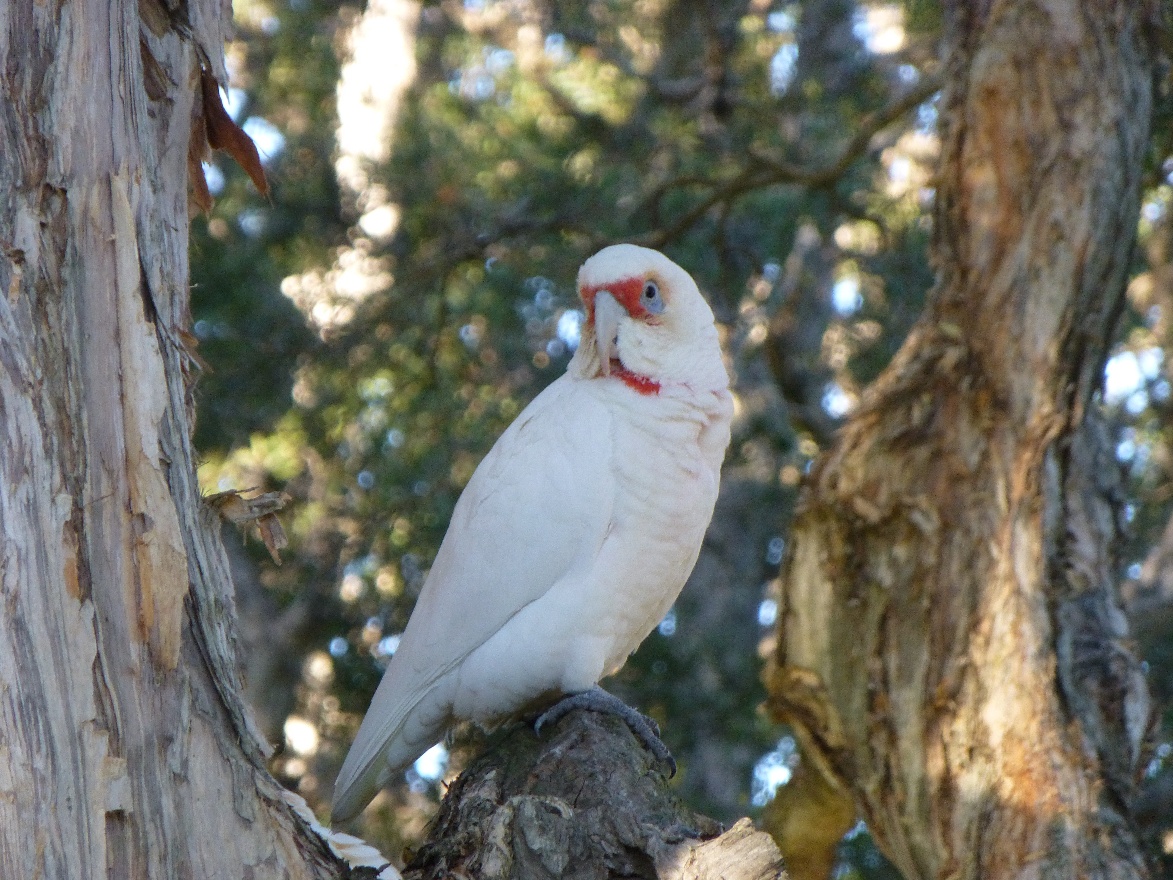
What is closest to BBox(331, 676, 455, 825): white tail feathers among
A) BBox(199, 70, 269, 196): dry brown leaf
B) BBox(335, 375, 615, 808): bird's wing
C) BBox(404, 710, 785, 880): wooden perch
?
BBox(335, 375, 615, 808): bird's wing

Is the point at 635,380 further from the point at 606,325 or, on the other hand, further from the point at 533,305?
the point at 533,305

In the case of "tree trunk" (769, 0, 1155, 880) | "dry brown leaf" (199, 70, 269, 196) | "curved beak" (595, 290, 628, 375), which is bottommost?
"tree trunk" (769, 0, 1155, 880)

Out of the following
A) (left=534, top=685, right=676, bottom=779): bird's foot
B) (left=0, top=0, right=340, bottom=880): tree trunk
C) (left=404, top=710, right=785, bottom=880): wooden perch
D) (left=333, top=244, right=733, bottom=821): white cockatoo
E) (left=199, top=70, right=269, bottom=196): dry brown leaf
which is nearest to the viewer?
(left=0, top=0, right=340, bottom=880): tree trunk

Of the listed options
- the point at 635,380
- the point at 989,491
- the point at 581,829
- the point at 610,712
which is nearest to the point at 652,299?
the point at 635,380

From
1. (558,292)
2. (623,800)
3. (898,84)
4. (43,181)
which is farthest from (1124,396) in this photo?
(43,181)

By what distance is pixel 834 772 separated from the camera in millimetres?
3551

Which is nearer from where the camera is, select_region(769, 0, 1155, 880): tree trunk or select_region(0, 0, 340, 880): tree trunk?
select_region(0, 0, 340, 880): tree trunk

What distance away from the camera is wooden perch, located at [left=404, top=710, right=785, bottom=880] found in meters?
1.74

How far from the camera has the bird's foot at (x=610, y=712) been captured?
2.32 metres

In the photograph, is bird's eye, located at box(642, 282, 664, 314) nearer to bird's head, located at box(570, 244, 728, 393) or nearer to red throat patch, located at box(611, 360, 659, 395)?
bird's head, located at box(570, 244, 728, 393)

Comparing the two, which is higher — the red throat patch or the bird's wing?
the red throat patch

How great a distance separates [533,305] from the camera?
218 inches

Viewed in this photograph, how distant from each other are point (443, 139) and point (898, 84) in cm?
279

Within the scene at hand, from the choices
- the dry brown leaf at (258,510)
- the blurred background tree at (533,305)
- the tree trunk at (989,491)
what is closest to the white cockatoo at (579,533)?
the dry brown leaf at (258,510)
